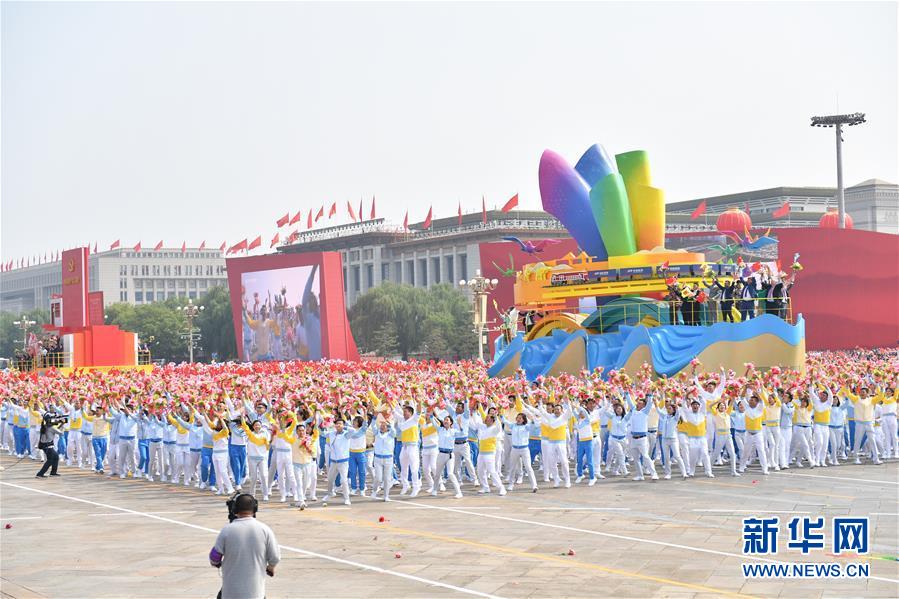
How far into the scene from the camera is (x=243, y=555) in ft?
29.2

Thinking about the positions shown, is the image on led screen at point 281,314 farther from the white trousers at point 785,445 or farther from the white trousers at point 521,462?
the white trousers at point 521,462

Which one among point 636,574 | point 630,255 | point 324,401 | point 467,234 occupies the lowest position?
point 636,574

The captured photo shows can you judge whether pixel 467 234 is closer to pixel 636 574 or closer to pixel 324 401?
pixel 324 401

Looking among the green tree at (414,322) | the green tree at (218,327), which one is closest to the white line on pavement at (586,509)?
the green tree at (414,322)

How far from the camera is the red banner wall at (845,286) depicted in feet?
184

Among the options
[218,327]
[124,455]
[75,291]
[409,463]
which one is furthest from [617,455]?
[218,327]

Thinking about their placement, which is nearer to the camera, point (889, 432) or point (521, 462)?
point (521, 462)

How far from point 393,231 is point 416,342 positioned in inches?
1479

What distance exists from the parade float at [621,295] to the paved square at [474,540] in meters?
12.5

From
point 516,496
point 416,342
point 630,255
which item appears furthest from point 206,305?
point 516,496

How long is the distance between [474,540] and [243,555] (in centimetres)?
763

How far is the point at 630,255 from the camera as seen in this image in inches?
1635

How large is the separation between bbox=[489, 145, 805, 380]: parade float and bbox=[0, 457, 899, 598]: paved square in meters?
12.5

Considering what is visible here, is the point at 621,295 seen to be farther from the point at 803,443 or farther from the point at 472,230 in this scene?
the point at 472,230
